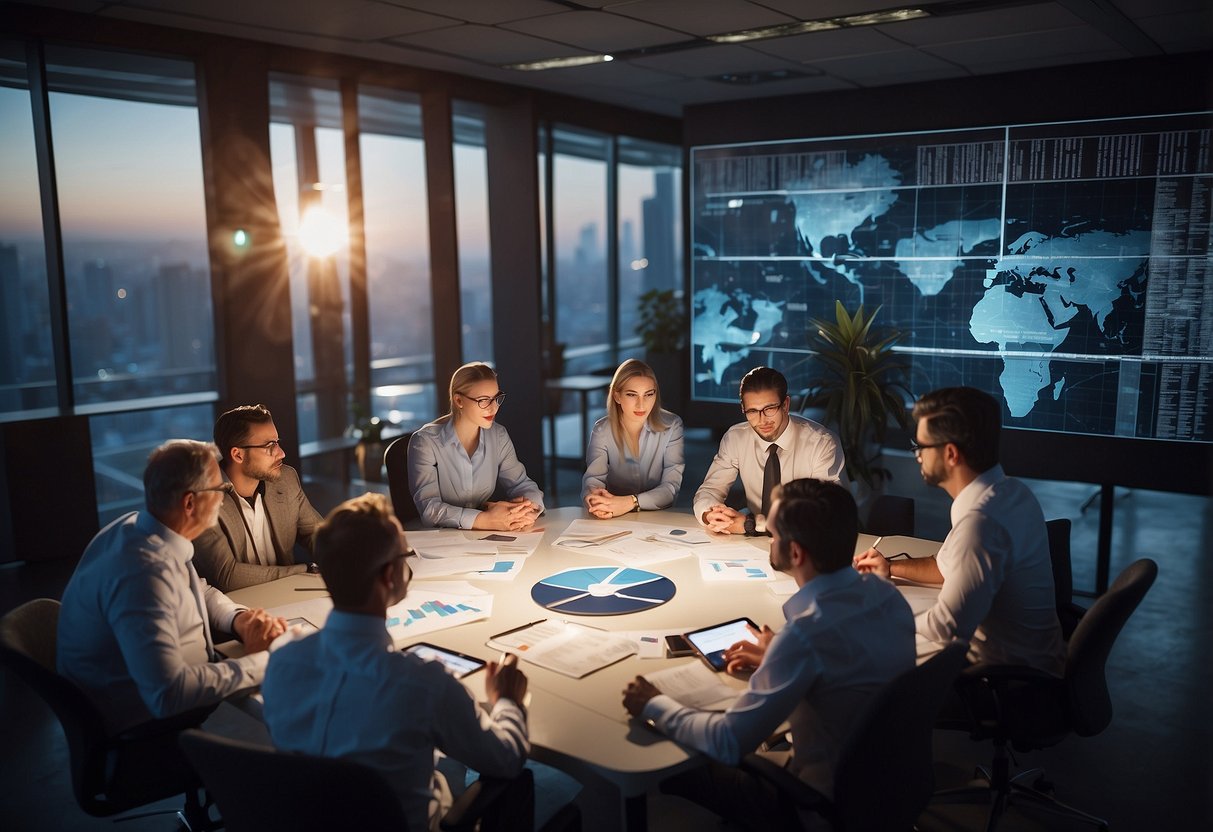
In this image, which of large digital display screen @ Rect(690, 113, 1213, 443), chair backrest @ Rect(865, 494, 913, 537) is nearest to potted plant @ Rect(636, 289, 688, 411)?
large digital display screen @ Rect(690, 113, 1213, 443)

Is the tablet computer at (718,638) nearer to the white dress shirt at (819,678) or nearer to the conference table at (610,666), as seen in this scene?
the conference table at (610,666)

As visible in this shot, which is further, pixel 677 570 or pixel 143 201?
pixel 143 201

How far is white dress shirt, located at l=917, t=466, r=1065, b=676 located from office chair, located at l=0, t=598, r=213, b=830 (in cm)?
201

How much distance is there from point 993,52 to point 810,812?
4.45 metres

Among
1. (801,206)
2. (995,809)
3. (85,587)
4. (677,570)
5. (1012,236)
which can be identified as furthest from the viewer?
(801,206)

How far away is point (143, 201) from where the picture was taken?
608 centimetres

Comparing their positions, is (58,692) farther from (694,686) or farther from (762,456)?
(762,456)

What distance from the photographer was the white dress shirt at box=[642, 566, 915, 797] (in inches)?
77.9

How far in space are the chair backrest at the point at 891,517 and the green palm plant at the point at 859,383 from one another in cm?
182

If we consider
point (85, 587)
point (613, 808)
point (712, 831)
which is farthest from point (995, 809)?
point (85, 587)

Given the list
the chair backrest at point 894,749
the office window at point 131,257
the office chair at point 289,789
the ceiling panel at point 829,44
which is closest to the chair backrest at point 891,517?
the chair backrest at point 894,749

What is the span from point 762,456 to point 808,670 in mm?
2090

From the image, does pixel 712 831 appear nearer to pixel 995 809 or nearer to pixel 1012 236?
pixel 995 809

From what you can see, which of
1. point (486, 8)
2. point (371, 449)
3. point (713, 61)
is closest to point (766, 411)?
point (486, 8)
